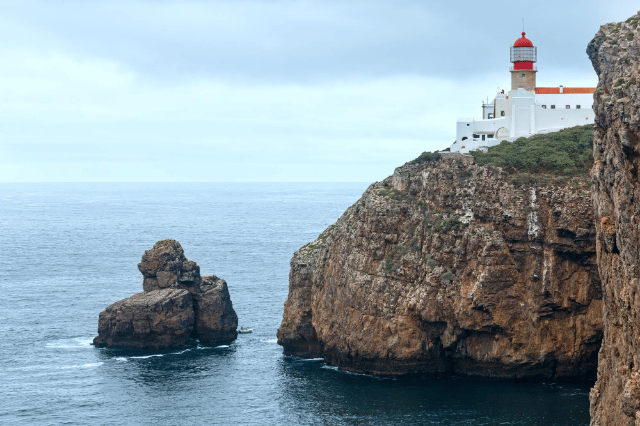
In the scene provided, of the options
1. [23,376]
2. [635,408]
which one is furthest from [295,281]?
[635,408]

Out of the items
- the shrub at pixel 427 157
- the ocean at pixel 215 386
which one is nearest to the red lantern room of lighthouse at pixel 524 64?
the shrub at pixel 427 157

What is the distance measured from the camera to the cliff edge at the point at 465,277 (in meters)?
71.7

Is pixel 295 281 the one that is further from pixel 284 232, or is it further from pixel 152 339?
pixel 284 232

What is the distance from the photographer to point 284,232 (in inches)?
7421

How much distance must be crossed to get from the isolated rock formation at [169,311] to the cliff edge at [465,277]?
42.6 ft

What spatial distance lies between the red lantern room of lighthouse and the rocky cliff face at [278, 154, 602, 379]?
19.9 meters

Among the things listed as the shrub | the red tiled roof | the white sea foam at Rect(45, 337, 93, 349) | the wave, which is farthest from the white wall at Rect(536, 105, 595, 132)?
the white sea foam at Rect(45, 337, 93, 349)

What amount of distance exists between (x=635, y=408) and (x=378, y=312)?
37.2m

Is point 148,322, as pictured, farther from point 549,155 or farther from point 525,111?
point 525,111

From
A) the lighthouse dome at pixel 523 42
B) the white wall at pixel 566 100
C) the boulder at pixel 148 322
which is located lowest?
the boulder at pixel 148 322

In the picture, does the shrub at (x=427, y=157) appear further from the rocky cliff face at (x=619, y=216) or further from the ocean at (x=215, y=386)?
the rocky cliff face at (x=619, y=216)

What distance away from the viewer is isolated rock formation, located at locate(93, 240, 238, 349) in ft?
286

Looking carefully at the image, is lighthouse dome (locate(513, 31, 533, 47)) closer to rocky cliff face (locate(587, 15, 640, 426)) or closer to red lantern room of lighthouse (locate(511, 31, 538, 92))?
red lantern room of lighthouse (locate(511, 31, 538, 92))

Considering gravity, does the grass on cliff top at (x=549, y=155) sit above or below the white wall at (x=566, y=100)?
below
